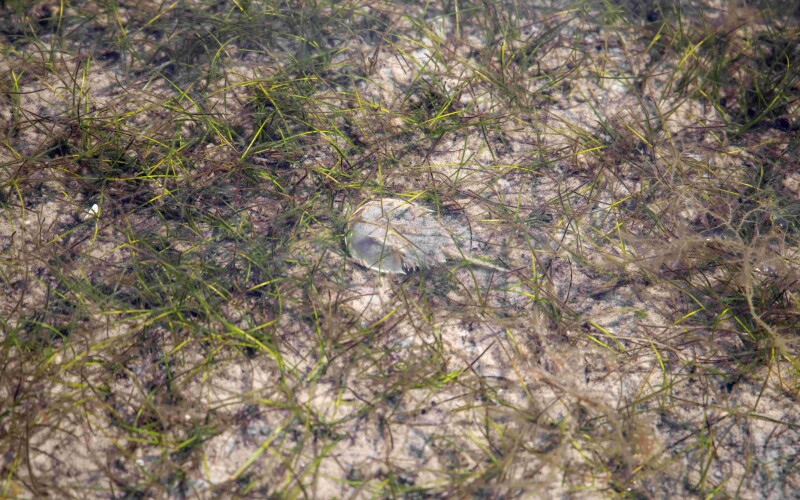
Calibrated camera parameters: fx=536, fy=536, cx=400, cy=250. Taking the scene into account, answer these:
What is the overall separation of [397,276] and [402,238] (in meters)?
0.18

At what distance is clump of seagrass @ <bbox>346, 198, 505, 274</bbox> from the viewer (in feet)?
7.71

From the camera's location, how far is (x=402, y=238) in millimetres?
2410

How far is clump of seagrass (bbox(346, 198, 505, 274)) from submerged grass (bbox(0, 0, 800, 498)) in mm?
66

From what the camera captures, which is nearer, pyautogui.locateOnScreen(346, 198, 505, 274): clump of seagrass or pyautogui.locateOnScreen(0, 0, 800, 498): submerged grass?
pyautogui.locateOnScreen(0, 0, 800, 498): submerged grass

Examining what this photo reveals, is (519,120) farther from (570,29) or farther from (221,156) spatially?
(221,156)

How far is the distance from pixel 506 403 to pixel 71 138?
234 cm

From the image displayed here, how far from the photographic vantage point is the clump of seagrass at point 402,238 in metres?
2.35

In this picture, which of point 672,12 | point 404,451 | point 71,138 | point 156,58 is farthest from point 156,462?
point 672,12

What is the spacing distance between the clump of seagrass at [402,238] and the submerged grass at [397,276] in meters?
0.07

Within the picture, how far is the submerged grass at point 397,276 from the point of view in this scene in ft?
6.44

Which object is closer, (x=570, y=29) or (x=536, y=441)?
(x=536, y=441)

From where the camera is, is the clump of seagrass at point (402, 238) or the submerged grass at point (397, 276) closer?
the submerged grass at point (397, 276)

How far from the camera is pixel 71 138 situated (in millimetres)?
2580

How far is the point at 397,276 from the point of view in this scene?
2338 mm
